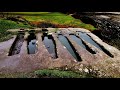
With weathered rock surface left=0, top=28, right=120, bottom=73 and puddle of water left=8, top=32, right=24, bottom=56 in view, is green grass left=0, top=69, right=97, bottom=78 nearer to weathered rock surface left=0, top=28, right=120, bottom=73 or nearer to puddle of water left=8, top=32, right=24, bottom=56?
weathered rock surface left=0, top=28, right=120, bottom=73

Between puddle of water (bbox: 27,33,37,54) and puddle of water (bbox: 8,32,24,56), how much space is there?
43 centimetres

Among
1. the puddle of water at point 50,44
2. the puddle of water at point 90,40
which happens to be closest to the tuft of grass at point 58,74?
the puddle of water at point 50,44

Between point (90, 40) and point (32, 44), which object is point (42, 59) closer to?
point (32, 44)

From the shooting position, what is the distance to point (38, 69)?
28.7 feet

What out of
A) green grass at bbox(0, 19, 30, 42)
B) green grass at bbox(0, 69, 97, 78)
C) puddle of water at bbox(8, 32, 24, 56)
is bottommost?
green grass at bbox(0, 69, 97, 78)

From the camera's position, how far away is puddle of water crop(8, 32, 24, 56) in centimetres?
1084

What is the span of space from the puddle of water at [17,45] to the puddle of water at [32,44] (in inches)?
17.1

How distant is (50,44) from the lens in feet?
41.5

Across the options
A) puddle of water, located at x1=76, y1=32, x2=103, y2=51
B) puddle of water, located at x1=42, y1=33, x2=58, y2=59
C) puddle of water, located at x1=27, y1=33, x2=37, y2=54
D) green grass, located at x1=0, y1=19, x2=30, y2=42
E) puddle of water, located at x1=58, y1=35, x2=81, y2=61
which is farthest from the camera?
green grass, located at x1=0, y1=19, x2=30, y2=42

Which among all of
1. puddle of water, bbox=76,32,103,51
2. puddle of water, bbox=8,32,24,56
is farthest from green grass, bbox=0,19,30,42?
puddle of water, bbox=76,32,103,51
